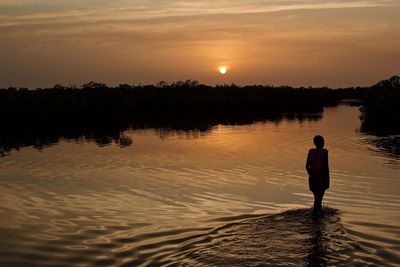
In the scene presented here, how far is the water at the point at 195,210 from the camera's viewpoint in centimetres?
906

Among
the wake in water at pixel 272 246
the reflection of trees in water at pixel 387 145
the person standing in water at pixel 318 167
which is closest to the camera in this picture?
the wake in water at pixel 272 246

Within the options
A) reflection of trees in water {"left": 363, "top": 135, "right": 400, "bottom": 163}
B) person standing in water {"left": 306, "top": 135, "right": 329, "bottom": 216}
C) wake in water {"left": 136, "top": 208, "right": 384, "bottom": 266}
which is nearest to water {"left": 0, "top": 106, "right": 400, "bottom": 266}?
wake in water {"left": 136, "top": 208, "right": 384, "bottom": 266}

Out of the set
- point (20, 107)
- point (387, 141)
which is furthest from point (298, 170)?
point (20, 107)

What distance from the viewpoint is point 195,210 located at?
43.2 ft

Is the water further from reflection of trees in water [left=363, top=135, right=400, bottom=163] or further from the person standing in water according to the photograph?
the person standing in water

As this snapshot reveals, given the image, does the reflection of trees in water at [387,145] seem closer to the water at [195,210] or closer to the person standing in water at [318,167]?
the water at [195,210]

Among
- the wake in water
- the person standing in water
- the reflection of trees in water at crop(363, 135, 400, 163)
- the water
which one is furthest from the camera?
the reflection of trees in water at crop(363, 135, 400, 163)

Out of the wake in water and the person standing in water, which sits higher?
the person standing in water

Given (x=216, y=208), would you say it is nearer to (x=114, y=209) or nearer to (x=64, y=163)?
(x=114, y=209)

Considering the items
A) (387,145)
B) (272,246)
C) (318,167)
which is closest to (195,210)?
(318,167)

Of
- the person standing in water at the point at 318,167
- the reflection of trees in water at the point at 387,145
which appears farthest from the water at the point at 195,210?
the person standing in water at the point at 318,167

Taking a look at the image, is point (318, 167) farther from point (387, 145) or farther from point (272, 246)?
point (387, 145)

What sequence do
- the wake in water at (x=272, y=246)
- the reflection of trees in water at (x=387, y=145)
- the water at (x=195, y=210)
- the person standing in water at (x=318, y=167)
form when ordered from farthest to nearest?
1. the reflection of trees in water at (x=387, y=145)
2. the person standing in water at (x=318, y=167)
3. the water at (x=195, y=210)
4. the wake in water at (x=272, y=246)

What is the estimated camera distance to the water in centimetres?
906
